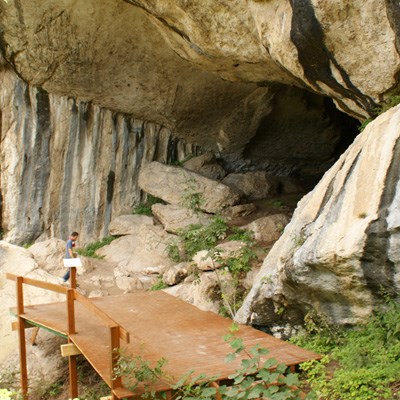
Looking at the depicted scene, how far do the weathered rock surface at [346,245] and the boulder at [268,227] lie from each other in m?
3.96

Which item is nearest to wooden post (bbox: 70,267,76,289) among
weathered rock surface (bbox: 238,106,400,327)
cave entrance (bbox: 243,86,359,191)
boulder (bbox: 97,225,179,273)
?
boulder (bbox: 97,225,179,273)

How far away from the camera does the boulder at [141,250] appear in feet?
38.3

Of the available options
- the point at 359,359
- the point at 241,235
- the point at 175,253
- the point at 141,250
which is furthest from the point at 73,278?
the point at 359,359

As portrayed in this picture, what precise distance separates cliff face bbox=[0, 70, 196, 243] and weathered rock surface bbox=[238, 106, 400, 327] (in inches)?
291

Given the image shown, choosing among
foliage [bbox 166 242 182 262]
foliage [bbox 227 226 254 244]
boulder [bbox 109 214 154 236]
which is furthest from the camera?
boulder [bbox 109 214 154 236]

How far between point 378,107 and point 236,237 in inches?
179

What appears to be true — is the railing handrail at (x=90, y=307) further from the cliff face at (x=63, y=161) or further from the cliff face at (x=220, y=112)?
the cliff face at (x=63, y=161)

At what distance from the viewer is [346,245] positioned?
537 cm

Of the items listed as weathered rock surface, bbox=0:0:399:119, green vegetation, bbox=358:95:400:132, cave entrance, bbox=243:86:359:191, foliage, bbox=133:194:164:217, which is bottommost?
foliage, bbox=133:194:164:217

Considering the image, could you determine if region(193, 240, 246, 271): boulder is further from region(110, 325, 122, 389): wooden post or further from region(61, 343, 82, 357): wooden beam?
region(110, 325, 122, 389): wooden post

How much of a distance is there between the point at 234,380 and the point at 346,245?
1645mm

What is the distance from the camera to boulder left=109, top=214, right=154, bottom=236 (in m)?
12.9

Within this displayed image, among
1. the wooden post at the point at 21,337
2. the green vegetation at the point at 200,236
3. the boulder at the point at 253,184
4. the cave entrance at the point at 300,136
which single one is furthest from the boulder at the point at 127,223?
the wooden post at the point at 21,337

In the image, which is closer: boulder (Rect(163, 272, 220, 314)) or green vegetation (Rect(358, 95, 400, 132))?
green vegetation (Rect(358, 95, 400, 132))
